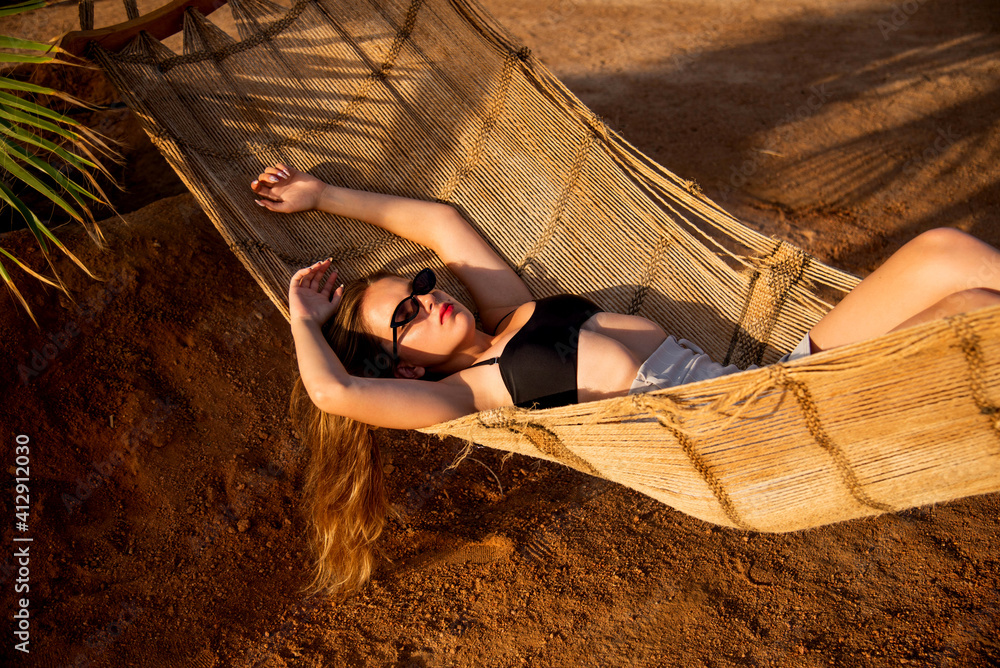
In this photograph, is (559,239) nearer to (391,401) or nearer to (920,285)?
(391,401)

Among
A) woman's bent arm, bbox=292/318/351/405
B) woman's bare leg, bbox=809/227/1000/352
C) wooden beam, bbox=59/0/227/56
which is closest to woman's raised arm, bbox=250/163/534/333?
woman's bent arm, bbox=292/318/351/405

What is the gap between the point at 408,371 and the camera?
1.98 m

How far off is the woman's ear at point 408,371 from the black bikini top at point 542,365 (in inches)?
8.6

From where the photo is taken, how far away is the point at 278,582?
223 centimetres

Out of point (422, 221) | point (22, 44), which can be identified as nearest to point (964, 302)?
point (422, 221)

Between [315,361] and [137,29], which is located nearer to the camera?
[315,361]

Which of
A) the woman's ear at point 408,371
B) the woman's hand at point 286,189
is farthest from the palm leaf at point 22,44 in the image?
the woman's ear at point 408,371

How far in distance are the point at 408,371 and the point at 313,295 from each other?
0.37 metres

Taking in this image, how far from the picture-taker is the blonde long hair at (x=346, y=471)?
1.94 metres

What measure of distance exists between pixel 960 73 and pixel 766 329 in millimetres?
4257

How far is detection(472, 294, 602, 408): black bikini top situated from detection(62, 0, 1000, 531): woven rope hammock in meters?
0.16

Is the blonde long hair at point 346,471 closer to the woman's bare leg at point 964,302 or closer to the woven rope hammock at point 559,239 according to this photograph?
the woven rope hammock at point 559,239

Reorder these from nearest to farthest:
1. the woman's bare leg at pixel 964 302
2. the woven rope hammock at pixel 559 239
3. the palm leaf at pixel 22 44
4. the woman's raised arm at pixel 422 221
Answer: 1. the woven rope hammock at pixel 559 239
2. the woman's bare leg at pixel 964 302
3. the palm leaf at pixel 22 44
4. the woman's raised arm at pixel 422 221

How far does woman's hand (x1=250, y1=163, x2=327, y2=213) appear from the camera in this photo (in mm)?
2338
